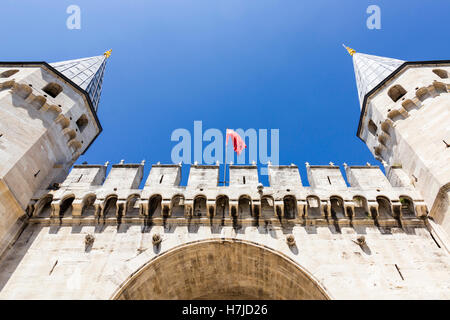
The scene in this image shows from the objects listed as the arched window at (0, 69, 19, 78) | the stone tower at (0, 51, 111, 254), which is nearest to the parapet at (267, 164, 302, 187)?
the stone tower at (0, 51, 111, 254)

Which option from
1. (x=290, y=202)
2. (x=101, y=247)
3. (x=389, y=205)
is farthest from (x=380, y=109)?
(x=101, y=247)

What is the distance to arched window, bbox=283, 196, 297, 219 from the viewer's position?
1424 cm

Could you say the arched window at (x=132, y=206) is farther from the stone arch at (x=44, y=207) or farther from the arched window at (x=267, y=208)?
the arched window at (x=267, y=208)

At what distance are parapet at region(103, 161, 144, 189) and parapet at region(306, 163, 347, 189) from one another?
9554mm

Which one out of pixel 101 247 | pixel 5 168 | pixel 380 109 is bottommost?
pixel 101 247

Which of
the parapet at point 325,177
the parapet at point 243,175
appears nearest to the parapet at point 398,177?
the parapet at point 325,177

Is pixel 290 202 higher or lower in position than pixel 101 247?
higher

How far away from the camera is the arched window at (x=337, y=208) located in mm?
14086

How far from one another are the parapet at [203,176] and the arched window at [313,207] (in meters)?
4.84
